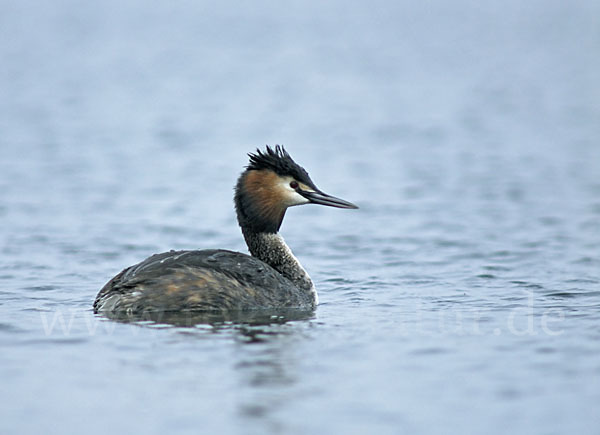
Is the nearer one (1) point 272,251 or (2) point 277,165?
(2) point 277,165

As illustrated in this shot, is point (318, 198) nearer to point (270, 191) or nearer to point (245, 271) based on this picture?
point (270, 191)

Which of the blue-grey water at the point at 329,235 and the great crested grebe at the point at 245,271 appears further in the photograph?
the great crested grebe at the point at 245,271

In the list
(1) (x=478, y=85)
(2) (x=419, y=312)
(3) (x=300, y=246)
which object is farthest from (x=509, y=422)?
(1) (x=478, y=85)

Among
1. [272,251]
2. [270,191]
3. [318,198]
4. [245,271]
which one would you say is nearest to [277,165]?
[270,191]

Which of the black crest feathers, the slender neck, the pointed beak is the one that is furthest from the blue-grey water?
the black crest feathers

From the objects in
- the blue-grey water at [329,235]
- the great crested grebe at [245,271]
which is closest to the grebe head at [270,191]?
the great crested grebe at [245,271]

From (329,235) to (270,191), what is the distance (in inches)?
177

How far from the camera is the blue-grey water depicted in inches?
265

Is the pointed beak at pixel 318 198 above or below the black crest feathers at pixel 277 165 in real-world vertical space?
below

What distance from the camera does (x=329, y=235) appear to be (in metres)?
14.5

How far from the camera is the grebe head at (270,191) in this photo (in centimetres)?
999

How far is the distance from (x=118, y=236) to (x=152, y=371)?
268 inches

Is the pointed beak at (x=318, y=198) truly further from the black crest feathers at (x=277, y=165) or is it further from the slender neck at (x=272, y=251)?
the slender neck at (x=272, y=251)

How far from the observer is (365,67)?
37281 mm
